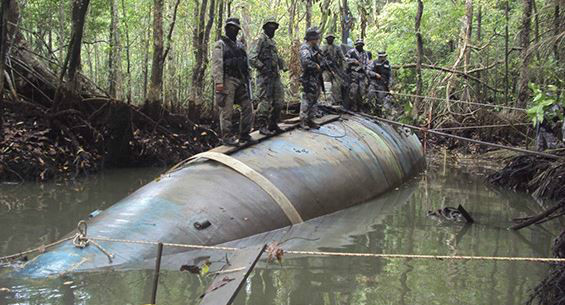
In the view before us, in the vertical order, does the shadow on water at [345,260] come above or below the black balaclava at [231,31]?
below

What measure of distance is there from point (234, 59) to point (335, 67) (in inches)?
158

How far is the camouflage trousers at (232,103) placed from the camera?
7.55 metres

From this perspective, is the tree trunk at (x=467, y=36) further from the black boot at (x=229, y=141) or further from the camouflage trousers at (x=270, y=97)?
the black boot at (x=229, y=141)

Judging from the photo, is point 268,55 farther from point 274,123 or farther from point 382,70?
point 382,70

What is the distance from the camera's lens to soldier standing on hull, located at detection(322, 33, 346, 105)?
10919mm

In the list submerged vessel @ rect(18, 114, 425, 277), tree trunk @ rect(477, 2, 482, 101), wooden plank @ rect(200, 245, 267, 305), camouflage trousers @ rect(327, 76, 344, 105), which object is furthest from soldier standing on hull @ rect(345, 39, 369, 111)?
wooden plank @ rect(200, 245, 267, 305)

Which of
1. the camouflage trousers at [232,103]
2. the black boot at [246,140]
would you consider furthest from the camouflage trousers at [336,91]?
the black boot at [246,140]

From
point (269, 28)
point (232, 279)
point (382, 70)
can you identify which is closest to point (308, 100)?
point (269, 28)

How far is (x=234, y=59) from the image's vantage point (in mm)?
7484

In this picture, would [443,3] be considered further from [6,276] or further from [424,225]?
[6,276]

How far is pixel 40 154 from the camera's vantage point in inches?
395

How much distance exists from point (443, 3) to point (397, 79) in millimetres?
3474

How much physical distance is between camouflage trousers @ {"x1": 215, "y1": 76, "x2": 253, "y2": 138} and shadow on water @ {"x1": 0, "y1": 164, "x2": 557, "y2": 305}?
6.06ft

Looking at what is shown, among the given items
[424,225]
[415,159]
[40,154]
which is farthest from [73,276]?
[415,159]
